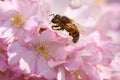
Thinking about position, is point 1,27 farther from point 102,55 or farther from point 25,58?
point 102,55

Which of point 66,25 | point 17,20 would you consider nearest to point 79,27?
point 66,25

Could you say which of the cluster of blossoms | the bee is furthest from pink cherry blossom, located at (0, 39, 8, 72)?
the bee

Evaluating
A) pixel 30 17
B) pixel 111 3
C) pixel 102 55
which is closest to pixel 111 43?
pixel 102 55

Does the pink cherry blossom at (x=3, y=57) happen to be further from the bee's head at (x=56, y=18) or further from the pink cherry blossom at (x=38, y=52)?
the bee's head at (x=56, y=18)

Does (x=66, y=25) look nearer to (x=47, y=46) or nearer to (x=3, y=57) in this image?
(x=47, y=46)
